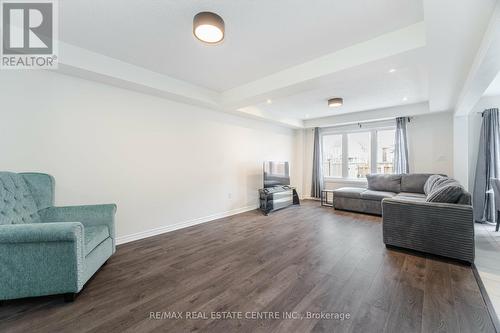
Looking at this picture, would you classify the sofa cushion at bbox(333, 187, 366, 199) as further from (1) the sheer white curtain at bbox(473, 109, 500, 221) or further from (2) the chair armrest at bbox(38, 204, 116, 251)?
(2) the chair armrest at bbox(38, 204, 116, 251)

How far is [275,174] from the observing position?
5.66 meters

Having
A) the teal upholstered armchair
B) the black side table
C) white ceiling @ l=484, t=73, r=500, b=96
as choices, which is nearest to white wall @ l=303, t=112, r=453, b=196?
white ceiling @ l=484, t=73, r=500, b=96

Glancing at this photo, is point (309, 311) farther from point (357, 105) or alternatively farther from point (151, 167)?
point (357, 105)

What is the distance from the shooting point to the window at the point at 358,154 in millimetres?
6164

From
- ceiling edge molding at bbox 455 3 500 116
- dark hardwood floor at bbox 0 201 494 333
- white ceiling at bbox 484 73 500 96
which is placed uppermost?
white ceiling at bbox 484 73 500 96

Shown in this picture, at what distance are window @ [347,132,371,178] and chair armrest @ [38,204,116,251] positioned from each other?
6179mm

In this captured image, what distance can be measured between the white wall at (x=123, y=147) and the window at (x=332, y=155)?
10.8 feet

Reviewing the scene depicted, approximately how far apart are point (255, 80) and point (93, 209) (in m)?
2.98

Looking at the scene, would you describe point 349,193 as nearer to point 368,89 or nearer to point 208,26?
point 368,89

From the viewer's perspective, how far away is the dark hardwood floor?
157 centimetres

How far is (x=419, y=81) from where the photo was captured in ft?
11.8

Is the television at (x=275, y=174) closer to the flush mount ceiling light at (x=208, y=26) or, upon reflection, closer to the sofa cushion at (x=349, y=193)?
the sofa cushion at (x=349, y=193)

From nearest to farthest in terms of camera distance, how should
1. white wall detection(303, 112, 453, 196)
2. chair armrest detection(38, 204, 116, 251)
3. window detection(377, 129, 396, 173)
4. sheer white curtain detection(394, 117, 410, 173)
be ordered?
chair armrest detection(38, 204, 116, 251) → white wall detection(303, 112, 453, 196) → sheer white curtain detection(394, 117, 410, 173) → window detection(377, 129, 396, 173)

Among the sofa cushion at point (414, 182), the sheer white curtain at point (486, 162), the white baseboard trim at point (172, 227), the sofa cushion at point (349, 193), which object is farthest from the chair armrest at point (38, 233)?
the sheer white curtain at point (486, 162)
